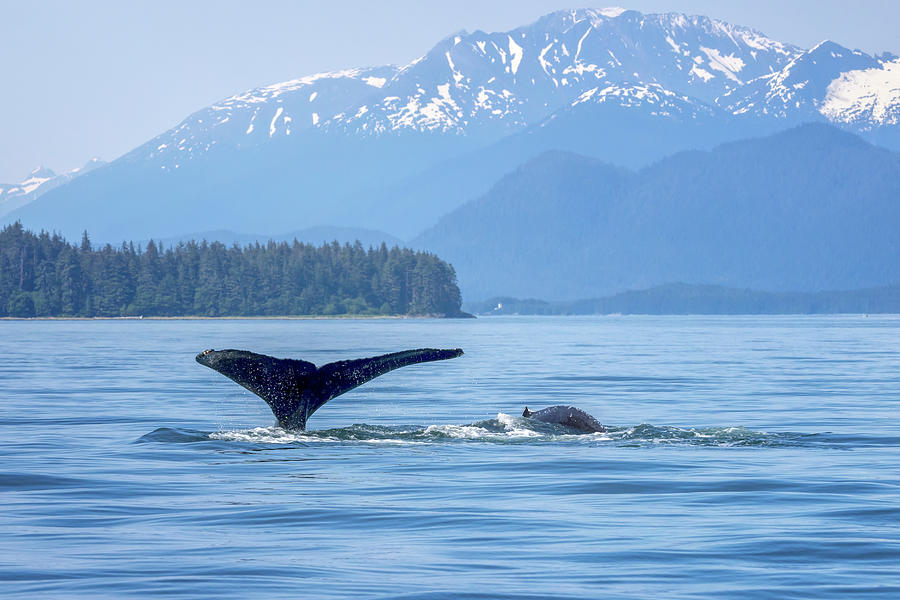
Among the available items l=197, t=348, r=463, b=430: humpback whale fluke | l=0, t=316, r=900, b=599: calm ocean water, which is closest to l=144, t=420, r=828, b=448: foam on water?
l=0, t=316, r=900, b=599: calm ocean water

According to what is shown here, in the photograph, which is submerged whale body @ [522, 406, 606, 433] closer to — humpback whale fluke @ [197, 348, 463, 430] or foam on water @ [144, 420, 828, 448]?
foam on water @ [144, 420, 828, 448]

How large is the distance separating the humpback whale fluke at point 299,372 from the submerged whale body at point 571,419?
4439 mm

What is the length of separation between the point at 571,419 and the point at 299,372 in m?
5.57

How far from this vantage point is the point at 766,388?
40000 millimetres

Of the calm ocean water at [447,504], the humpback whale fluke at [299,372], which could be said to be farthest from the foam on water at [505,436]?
the humpback whale fluke at [299,372]

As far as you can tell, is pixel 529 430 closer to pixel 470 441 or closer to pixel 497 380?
pixel 470 441

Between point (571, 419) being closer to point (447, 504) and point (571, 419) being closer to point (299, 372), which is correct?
point (299, 372)

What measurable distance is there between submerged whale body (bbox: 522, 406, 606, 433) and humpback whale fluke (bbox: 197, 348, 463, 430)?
4439 mm

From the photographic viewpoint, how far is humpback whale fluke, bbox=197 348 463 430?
18.2m

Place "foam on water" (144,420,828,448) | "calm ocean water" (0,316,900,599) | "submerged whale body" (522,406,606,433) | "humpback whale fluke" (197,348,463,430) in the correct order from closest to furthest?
"calm ocean water" (0,316,900,599), "humpback whale fluke" (197,348,463,430), "foam on water" (144,420,828,448), "submerged whale body" (522,406,606,433)

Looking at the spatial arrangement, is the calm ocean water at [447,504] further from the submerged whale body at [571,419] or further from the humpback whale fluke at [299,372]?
the humpback whale fluke at [299,372]

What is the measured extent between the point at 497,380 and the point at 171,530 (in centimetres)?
3227

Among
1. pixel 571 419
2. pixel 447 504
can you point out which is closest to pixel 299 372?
pixel 447 504

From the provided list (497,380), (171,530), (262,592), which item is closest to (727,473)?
(171,530)
